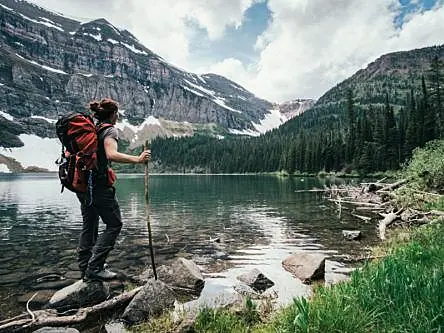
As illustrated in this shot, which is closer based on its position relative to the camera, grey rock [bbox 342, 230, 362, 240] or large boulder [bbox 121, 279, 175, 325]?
large boulder [bbox 121, 279, 175, 325]

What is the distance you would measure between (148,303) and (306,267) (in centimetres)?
595

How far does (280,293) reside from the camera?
10.5 m

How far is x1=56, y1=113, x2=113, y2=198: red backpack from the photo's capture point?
26.6ft

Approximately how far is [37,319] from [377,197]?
34332mm

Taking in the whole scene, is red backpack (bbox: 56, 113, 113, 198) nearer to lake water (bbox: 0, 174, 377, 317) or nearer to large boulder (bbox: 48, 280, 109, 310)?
large boulder (bbox: 48, 280, 109, 310)

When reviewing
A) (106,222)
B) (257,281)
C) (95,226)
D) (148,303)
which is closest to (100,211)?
(106,222)

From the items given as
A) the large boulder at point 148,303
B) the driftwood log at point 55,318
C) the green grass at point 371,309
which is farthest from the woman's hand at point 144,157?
the green grass at point 371,309

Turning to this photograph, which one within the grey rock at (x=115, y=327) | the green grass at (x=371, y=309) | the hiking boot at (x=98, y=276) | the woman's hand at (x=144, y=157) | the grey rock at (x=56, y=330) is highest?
the woman's hand at (x=144, y=157)

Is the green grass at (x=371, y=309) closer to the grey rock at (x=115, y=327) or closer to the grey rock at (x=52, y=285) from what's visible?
the grey rock at (x=115, y=327)

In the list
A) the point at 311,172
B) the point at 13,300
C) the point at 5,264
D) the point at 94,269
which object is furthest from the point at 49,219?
the point at 311,172

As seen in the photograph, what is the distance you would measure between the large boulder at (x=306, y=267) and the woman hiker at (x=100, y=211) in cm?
607

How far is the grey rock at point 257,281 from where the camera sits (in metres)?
11.1

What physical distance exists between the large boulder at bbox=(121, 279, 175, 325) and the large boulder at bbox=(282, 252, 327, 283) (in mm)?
4995

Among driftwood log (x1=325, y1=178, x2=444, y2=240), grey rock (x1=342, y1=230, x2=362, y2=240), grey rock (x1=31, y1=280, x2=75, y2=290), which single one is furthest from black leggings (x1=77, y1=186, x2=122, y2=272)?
driftwood log (x1=325, y1=178, x2=444, y2=240)
